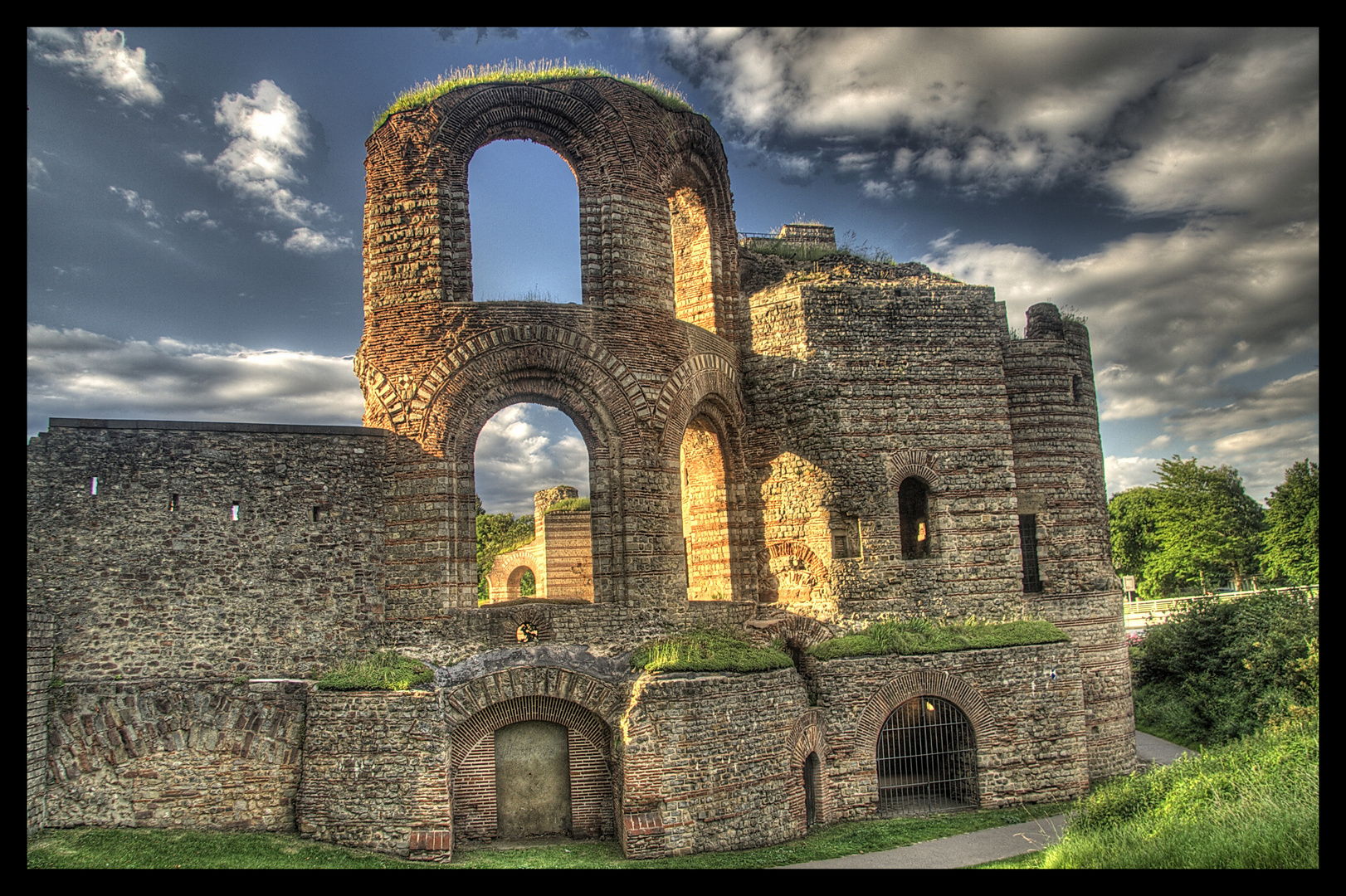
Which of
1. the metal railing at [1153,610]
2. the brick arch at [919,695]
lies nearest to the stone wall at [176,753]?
the brick arch at [919,695]

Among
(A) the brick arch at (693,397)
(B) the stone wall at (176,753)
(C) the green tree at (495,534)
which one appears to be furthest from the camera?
(C) the green tree at (495,534)

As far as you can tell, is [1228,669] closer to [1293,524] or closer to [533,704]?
[1293,524]

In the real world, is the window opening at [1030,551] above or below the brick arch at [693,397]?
below

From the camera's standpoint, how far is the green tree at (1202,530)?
37.1 metres

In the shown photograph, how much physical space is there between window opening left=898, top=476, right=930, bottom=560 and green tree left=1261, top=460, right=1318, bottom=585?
71.5 feet

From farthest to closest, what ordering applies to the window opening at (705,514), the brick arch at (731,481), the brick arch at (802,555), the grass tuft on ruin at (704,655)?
the window opening at (705,514)
the brick arch at (731,481)
the brick arch at (802,555)
the grass tuft on ruin at (704,655)

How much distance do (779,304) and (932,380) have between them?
317 centimetres

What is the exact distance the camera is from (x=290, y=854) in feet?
32.3

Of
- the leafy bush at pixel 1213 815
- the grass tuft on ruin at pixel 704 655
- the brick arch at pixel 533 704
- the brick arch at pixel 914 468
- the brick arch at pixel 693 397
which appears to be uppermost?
the brick arch at pixel 693 397

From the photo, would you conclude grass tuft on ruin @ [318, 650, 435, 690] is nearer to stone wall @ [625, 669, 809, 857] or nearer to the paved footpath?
stone wall @ [625, 669, 809, 857]

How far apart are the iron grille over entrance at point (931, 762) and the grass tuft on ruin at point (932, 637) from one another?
95cm

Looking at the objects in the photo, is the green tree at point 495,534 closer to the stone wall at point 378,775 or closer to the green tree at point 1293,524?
the stone wall at point 378,775

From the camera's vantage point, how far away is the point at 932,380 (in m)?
15.3
